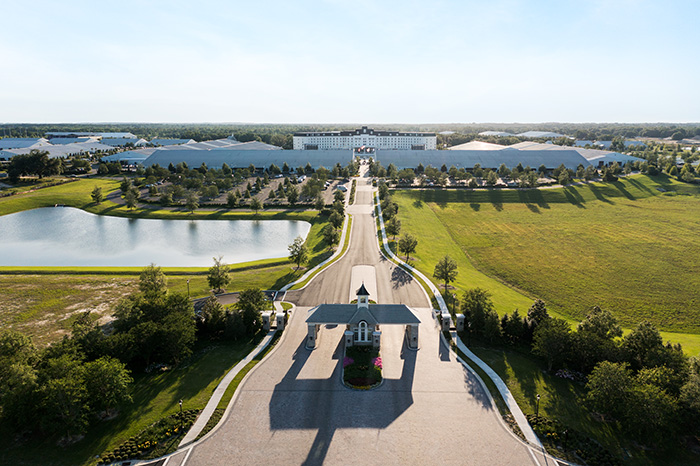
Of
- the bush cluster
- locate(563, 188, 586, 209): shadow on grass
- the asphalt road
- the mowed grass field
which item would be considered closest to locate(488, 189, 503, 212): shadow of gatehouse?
the mowed grass field

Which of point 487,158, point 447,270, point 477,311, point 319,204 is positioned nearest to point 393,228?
point 447,270

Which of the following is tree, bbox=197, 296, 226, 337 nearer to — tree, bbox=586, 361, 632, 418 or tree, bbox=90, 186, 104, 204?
tree, bbox=586, 361, 632, 418

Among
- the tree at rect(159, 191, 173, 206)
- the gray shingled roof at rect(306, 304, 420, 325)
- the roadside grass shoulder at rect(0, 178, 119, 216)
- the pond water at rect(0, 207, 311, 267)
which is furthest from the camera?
the tree at rect(159, 191, 173, 206)

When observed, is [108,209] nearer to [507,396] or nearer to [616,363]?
[507,396]

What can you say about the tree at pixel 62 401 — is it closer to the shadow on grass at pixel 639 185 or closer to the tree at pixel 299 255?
the tree at pixel 299 255

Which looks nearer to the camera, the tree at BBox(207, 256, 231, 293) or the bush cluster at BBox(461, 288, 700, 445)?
the bush cluster at BBox(461, 288, 700, 445)

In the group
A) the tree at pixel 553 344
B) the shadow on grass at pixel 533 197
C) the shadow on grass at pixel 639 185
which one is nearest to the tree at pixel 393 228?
the tree at pixel 553 344

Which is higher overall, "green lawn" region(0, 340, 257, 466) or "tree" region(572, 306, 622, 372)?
"tree" region(572, 306, 622, 372)
